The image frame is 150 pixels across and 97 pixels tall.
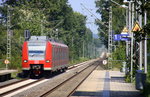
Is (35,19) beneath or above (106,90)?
above

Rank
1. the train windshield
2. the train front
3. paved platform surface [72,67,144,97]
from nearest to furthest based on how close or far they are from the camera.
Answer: paved platform surface [72,67,144,97], the train front, the train windshield

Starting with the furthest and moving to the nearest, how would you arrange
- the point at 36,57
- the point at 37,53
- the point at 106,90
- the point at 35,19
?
the point at 35,19, the point at 37,53, the point at 36,57, the point at 106,90

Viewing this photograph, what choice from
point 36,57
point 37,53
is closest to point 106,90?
point 36,57

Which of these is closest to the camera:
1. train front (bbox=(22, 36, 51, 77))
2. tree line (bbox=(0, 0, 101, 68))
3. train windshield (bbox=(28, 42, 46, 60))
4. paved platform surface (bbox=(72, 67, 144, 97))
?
paved platform surface (bbox=(72, 67, 144, 97))

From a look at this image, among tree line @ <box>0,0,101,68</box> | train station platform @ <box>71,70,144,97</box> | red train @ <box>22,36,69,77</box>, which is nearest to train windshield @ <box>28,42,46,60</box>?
red train @ <box>22,36,69,77</box>

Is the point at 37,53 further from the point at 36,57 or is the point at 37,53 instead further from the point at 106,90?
the point at 106,90

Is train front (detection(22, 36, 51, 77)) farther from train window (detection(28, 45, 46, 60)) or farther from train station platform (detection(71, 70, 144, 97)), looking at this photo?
train station platform (detection(71, 70, 144, 97))

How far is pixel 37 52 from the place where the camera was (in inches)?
1255

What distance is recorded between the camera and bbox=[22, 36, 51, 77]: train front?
104ft

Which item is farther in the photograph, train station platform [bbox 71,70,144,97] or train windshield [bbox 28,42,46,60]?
train windshield [bbox 28,42,46,60]

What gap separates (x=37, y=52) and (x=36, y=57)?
1.35 ft

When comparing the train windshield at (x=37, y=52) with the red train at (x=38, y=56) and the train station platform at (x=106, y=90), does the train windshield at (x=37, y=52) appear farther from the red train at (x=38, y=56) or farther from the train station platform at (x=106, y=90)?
the train station platform at (x=106, y=90)

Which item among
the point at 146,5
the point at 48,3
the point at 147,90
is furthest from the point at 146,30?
the point at 48,3

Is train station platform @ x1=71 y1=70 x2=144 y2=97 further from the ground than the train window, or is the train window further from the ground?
the train window
